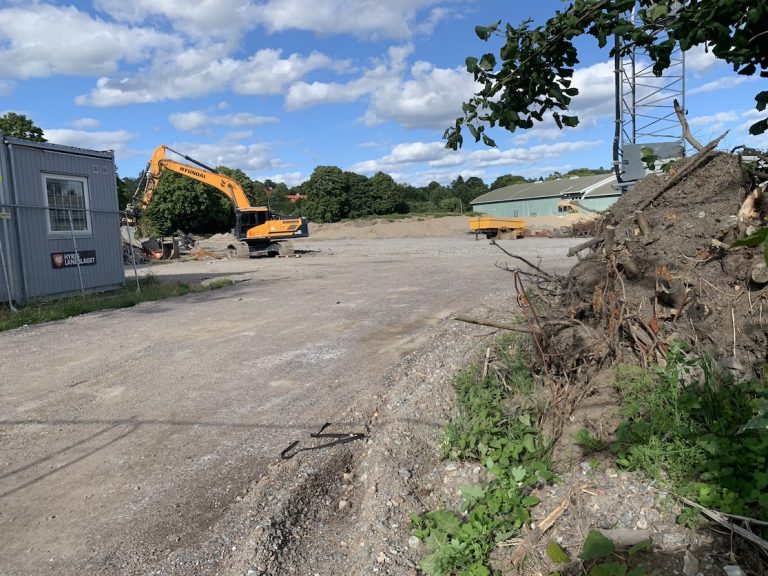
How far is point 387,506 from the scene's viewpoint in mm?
3713

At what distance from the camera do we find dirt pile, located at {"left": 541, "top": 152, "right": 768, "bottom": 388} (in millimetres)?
4422

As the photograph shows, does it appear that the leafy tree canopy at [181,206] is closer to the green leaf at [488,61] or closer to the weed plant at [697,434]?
the green leaf at [488,61]

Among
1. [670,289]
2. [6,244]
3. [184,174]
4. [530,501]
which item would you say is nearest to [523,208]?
[184,174]

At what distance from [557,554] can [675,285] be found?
102 inches

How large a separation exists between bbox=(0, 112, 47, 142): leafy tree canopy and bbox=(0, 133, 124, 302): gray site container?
995 inches

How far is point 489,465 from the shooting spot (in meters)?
3.84

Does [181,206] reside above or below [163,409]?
above

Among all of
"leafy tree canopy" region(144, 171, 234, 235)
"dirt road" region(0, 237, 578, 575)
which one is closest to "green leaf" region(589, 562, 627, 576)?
"dirt road" region(0, 237, 578, 575)

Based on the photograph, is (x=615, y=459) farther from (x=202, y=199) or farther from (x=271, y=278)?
(x=202, y=199)

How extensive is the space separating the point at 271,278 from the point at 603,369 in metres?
13.8

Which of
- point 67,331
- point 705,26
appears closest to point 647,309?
point 705,26

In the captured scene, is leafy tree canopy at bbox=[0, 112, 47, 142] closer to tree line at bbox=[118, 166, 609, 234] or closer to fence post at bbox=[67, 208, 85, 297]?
tree line at bbox=[118, 166, 609, 234]

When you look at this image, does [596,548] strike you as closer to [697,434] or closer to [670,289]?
[697,434]

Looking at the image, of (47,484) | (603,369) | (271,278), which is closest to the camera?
(47,484)
